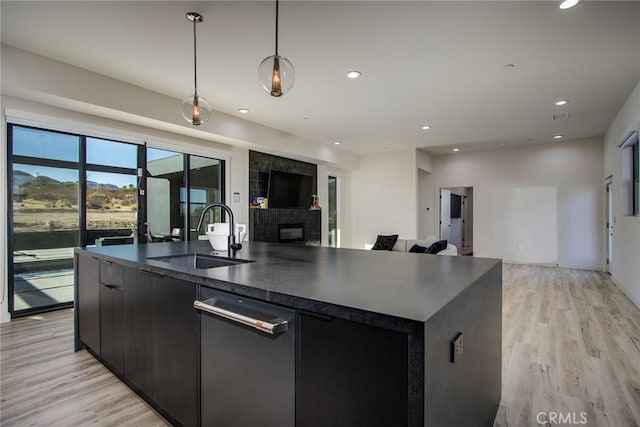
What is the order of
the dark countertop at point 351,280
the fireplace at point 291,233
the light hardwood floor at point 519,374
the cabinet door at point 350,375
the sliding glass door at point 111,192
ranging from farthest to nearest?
the fireplace at point 291,233
the sliding glass door at point 111,192
the light hardwood floor at point 519,374
the dark countertop at point 351,280
the cabinet door at point 350,375

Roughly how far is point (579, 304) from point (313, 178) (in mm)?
5595

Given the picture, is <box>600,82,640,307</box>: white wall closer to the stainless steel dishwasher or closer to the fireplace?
the stainless steel dishwasher

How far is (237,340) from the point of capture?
1.33 meters

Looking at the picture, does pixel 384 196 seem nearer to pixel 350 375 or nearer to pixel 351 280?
pixel 351 280

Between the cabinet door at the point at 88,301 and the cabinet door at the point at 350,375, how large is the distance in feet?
6.84

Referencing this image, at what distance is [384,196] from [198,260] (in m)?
6.72

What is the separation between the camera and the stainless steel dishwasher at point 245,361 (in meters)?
1.14

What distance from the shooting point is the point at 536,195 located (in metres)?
7.71

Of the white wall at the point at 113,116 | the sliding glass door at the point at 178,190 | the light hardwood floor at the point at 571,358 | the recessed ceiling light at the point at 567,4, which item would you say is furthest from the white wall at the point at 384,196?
the recessed ceiling light at the point at 567,4

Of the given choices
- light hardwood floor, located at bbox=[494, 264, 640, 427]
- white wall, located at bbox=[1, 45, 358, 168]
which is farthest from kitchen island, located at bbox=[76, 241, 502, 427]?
white wall, located at bbox=[1, 45, 358, 168]

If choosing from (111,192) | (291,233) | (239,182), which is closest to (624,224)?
(291,233)

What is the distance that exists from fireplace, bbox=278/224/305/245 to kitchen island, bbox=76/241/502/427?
4857 millimetres
